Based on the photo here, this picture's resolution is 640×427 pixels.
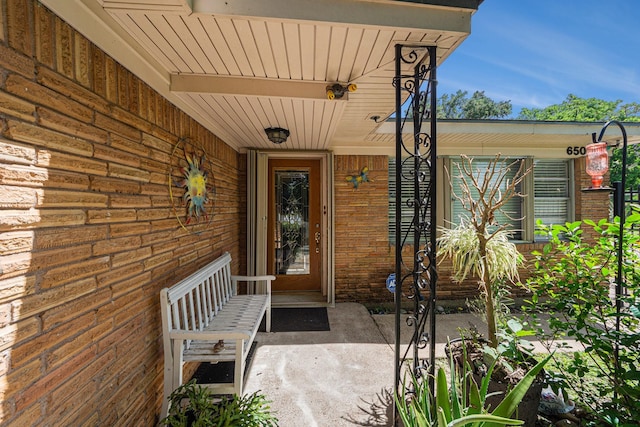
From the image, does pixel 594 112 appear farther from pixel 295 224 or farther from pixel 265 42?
pixel 265 42

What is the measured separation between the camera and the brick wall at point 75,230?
2.94 ft

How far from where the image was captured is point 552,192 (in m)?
4.27

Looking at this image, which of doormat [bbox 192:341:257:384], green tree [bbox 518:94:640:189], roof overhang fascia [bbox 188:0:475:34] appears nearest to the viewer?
roof overhang fascia [bbox 188:0:475:34]

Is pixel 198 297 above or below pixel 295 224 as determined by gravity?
below

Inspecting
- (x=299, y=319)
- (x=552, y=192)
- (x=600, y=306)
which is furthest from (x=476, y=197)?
(x=299, y=319)

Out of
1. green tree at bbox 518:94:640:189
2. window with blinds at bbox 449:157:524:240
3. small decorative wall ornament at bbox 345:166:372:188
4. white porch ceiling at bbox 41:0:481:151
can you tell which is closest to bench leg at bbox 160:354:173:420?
white porch ceiling at bbox 41:0:481:151

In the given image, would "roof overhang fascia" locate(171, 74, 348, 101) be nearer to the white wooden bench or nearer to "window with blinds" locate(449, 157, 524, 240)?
the white wooden bench

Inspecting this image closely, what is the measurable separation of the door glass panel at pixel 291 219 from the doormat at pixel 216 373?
172 cm

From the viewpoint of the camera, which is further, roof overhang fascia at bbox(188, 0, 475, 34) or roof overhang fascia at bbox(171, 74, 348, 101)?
roof overhang fascia at bbox(171, 74, 348, 101)

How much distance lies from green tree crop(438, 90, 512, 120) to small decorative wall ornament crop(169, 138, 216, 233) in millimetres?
22156

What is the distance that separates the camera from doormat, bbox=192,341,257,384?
233 centimetres


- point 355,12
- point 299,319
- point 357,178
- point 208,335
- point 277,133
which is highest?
point 355,12

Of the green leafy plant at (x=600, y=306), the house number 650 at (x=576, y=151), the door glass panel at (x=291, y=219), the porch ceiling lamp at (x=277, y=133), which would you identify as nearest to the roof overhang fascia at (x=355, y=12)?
the green leafy plant at (x=600, y=306)

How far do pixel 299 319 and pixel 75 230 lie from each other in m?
2.73
